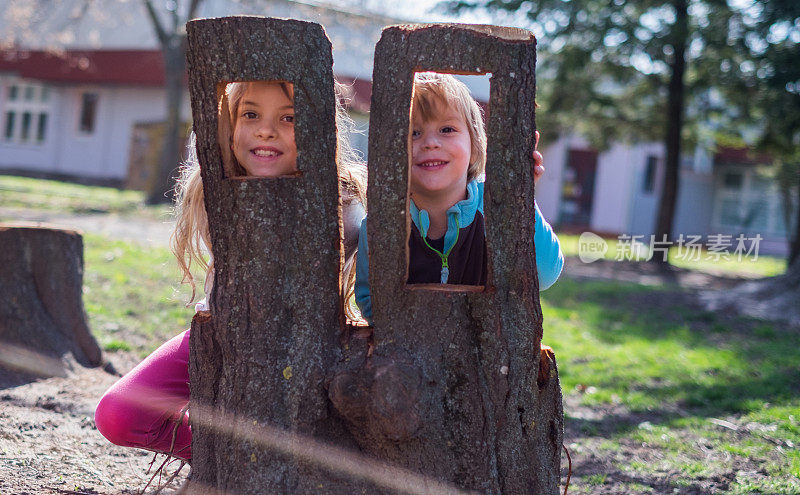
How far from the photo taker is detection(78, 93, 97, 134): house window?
2547cm

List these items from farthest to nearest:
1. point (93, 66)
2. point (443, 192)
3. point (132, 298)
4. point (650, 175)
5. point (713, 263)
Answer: point (650, 175) → point (93, 66) → point (713, 263) → point (132, 298) → point (443, 192)

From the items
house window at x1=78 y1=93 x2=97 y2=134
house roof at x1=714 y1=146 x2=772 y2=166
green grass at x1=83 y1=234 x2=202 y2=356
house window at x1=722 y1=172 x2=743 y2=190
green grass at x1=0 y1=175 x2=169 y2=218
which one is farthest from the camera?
house window at x1=722 y1=172 x2=743 y2=190

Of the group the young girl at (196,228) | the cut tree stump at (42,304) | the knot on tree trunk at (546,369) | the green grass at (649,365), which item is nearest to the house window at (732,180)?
the green grass at (649,365)

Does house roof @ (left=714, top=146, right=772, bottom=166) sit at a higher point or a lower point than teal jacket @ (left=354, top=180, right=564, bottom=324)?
higher

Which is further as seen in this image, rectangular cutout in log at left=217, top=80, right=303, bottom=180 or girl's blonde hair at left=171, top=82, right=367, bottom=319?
girl's blonde hair at left=171, top=82, right=367, bottom=319

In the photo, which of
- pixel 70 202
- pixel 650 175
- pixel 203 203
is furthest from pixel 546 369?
pixel 650 175

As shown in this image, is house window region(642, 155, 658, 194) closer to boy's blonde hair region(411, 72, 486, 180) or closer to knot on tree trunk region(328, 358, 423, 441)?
boy's blonde hair region(411, 72, 486, 180)

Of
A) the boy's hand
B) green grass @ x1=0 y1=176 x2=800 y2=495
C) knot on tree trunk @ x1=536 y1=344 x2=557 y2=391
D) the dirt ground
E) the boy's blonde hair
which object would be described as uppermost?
the boy's blonde hair

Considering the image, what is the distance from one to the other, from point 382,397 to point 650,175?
954 inches

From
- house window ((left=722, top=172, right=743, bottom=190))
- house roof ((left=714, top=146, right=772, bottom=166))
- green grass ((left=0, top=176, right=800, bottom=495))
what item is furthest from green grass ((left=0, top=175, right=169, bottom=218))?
house window ((left=722, top=172, right=743, bottom=190))

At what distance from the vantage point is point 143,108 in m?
24.3

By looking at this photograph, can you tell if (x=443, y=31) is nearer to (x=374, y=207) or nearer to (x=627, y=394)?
(x=374, y=207)

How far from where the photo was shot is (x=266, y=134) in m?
2.56

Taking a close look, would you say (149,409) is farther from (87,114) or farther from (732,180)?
(732,180)
